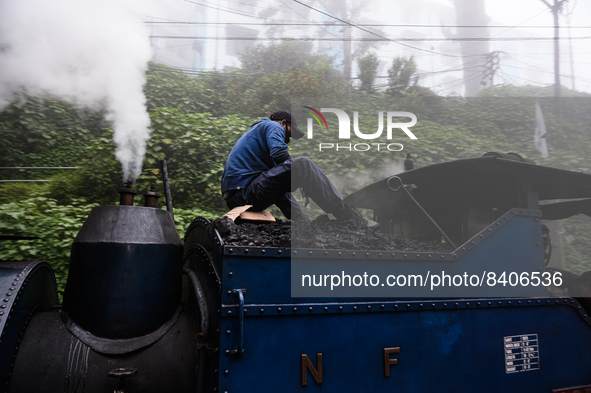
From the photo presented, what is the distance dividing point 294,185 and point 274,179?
0.58ft

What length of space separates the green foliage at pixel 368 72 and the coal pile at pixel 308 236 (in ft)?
34.6

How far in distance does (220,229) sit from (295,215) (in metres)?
1.21

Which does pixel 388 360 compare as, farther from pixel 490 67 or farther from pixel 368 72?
pixel 490 67

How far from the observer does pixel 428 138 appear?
10.4 metres

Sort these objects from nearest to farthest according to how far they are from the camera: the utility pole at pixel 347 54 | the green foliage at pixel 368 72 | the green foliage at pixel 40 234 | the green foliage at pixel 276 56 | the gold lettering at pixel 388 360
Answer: the gold lettering at pixel 388 360 < the green foliage at pixel 40 234 < the green foliage at pixel 368 72 < the utility pole at pixel 347 54 < the green foliage at pixel 276 56

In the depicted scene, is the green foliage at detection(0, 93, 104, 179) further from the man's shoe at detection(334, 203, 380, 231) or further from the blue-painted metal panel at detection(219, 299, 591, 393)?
the blue-painted metal panel at detection(219, 299, 591, 393)

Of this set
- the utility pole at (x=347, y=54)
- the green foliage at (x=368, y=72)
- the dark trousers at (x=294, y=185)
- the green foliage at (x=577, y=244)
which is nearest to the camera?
the dark trousers at (x=294, y=185)

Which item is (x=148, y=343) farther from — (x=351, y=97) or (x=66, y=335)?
(x=351, y=97)

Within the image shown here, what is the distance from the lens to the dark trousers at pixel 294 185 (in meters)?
3.01

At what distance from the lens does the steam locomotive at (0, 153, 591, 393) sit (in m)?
2.13

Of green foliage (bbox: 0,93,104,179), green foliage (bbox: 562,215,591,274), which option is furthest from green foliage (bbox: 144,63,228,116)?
green foliage (bbox: 562,215,591,274)

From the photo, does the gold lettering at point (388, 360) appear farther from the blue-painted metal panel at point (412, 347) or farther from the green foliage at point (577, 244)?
the green foliage at point (577, 244)

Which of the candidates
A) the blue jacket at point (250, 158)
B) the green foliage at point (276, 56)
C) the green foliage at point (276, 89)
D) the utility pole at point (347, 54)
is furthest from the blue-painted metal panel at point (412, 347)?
the green foliage at point (276, 56)

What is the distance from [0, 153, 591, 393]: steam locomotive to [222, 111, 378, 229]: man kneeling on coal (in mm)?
562
